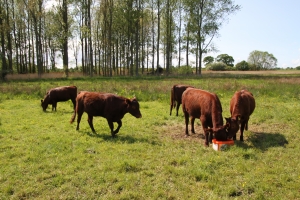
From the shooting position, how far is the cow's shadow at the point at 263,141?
24.2ft

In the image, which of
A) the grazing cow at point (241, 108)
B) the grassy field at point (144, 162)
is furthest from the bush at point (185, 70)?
the grazing cow at point (241, 108)

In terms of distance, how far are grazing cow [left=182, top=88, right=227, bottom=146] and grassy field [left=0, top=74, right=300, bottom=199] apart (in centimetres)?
48

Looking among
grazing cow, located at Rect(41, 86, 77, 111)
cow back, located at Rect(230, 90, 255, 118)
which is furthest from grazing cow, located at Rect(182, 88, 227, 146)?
grazing cow, located at Rect(41, 86, 77, 111)

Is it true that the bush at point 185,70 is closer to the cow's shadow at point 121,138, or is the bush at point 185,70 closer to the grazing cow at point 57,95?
the grazing cow at point 57,95

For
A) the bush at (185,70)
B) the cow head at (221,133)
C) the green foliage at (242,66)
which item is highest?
the green foliage at (242,66)

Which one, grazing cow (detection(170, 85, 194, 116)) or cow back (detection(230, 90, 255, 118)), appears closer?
cow back (detection(230, 90, 255, 118))

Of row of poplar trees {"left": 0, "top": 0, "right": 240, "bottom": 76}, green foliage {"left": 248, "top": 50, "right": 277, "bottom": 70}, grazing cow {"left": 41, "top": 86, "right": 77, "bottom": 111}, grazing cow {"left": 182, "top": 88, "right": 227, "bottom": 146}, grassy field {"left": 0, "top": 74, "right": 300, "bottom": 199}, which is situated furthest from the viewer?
green foliage {"left": 248, "top": 50, "right": 277, "bottom": 70}

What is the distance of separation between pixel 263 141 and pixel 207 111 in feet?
6.92

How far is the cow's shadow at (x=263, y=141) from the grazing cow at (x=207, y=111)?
970 millimetres

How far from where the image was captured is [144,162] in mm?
6125

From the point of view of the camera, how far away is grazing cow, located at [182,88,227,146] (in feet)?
22.6

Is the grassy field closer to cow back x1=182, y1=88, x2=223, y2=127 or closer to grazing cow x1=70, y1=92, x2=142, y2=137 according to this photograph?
grazing cow x1=70, y1=92, x2=142, y2=137

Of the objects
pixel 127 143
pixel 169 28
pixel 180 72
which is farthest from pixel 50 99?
pixel 169 28

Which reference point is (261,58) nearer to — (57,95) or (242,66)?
(242,66)
